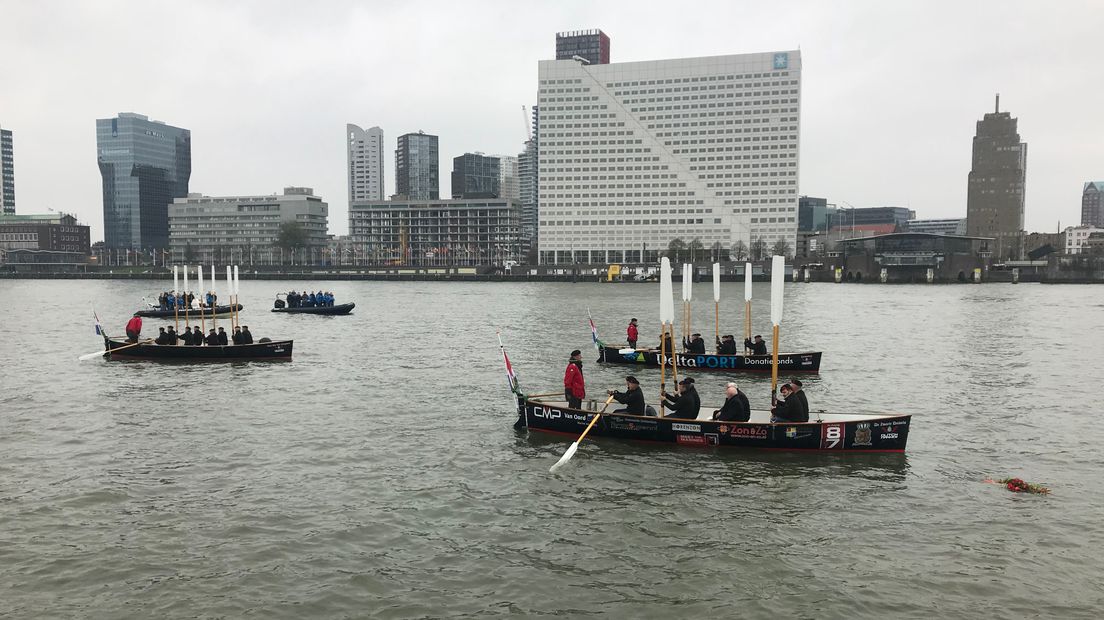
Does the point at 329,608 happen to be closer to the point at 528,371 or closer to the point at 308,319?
the point at 528,371

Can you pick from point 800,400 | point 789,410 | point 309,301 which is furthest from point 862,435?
point 309,301

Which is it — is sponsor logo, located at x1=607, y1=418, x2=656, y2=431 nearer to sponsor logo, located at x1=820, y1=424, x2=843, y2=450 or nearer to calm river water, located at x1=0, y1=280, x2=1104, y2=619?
calm river water, located at x1=0, y1=280, x2=1104, y2=619

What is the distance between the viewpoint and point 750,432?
19.3m

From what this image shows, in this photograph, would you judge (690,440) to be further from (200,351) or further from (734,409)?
(200,351)

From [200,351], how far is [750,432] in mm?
28732

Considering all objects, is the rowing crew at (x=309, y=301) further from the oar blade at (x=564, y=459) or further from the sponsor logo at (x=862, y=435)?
the sponsor logo at (x=862, y=435)

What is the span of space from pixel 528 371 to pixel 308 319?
35871 millimetres

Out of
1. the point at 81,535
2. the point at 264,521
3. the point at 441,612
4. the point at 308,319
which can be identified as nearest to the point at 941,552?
the point at 441,612

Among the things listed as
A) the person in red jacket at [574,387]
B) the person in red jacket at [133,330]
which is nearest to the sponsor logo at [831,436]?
the person in red jacket at [574,387]

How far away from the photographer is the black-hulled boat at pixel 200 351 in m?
35.5

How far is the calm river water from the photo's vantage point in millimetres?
11766

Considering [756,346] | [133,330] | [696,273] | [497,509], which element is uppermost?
[696,273]

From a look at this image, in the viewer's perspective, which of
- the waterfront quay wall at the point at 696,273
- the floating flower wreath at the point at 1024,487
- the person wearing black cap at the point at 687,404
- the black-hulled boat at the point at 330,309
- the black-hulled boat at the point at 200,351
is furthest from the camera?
the waterfront quay wall at the point at 696,273

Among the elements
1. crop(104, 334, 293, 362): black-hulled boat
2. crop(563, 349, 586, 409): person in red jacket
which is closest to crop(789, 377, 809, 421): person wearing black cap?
crop(563, 349, 586, 409): person in red jacket
